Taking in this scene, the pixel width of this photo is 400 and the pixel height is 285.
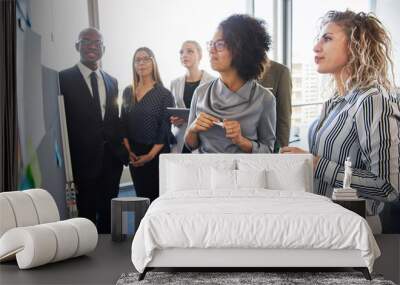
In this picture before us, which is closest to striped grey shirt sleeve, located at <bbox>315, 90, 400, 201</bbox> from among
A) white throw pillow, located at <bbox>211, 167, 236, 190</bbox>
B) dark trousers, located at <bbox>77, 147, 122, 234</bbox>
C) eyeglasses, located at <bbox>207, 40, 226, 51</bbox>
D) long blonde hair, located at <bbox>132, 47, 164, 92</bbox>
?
white throw pillow, located at <bbox>211, 167, 236, 190</bbox>

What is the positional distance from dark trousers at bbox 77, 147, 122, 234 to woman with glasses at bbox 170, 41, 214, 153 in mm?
717

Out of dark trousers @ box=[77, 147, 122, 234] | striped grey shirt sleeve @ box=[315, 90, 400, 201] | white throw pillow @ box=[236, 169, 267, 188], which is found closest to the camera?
white throw pillow @ box=[236, 169, 267, 188]

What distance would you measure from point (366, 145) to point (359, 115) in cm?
31

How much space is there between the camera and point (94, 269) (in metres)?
5.98

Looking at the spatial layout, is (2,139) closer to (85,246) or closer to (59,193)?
(59,193)

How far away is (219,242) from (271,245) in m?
0.38

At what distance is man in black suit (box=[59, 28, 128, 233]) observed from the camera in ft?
25.9

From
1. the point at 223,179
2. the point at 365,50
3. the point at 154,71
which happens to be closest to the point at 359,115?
the point at 365,50

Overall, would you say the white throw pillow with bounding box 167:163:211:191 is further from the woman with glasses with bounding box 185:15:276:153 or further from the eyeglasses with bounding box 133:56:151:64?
the eyeglasses with bounding box 133:56:151:64

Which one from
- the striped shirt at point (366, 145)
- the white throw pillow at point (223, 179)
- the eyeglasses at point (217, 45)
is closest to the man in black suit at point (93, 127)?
the eyeglasses at point (217, 45)

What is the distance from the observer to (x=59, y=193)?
26.2 feet

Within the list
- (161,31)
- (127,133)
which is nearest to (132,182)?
(127,133)

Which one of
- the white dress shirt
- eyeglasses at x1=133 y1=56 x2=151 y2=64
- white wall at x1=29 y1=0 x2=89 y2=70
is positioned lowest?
the white dress shirt

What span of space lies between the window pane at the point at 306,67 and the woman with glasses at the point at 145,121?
1.35 metres
